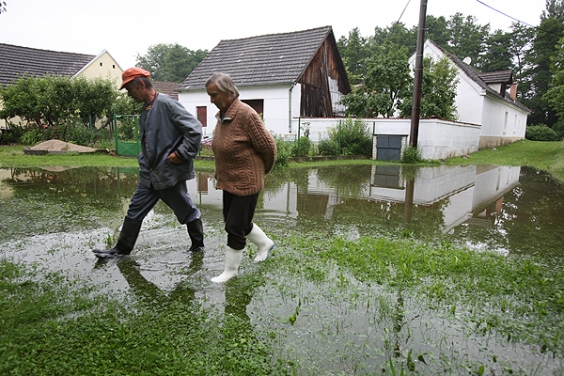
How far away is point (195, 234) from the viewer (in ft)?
13.7

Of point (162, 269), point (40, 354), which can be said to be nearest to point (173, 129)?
point (162, 269)

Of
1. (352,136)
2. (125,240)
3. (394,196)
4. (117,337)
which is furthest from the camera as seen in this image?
(352,136)

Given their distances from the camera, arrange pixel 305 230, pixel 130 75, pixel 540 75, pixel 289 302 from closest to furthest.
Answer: pixel 289 302 < pixel 130 75 < pixel 305 230 < pixel 540 75

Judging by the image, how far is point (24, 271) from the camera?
3.56 m

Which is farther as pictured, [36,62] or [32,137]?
[36,62]

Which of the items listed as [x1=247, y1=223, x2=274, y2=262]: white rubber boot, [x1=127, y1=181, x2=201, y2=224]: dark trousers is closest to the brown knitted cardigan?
[x1=247, y1=223, x2=274, y2=262]: white rubber boot

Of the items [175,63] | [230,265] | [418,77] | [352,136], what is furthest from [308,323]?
[175,63]

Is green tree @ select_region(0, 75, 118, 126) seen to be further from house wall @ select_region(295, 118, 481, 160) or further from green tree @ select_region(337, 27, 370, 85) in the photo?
green tree @ select_region(337, 27, 370, 85)

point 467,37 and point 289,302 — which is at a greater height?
point 467,37

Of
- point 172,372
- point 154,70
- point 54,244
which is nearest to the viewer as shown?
point 172,372

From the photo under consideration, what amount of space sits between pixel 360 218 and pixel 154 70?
80.3 meters

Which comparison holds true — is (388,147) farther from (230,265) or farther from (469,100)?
(230,265)

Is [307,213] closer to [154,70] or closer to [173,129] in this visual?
[173,129]

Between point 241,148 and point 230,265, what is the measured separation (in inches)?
41.1
